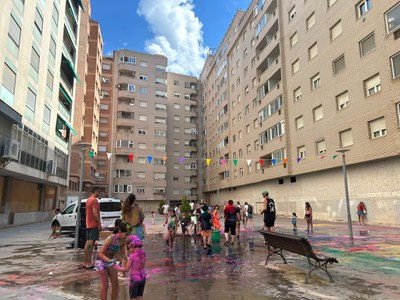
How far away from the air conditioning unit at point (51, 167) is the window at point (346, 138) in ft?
80.7

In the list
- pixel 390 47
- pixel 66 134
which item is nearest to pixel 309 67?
pixel 390 47

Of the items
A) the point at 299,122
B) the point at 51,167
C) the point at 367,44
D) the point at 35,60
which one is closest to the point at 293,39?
the point at 299,122

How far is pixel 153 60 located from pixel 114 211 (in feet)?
175

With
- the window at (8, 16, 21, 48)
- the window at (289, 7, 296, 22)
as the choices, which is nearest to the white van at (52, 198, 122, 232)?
the window at (8, 16, 21, 48)

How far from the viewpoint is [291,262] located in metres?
8.10

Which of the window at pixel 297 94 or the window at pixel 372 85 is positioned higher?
the window at pixel 297 94

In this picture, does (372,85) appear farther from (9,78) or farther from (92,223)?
(9,78)

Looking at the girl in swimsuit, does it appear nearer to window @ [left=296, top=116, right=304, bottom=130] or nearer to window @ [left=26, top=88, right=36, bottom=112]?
window @ [left=26, top=88, right=36, bottom=112]

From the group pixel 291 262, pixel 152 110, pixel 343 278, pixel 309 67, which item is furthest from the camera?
pixel 152 110

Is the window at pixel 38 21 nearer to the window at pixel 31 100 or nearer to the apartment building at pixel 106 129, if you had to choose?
the window at pixel 31 100

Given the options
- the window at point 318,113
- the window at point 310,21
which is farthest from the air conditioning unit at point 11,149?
the window at point 310,21

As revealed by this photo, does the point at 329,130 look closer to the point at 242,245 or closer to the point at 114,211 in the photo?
the point at 242,245

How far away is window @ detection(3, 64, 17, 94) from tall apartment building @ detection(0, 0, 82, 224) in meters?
0.06

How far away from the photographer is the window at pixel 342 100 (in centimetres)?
2316
